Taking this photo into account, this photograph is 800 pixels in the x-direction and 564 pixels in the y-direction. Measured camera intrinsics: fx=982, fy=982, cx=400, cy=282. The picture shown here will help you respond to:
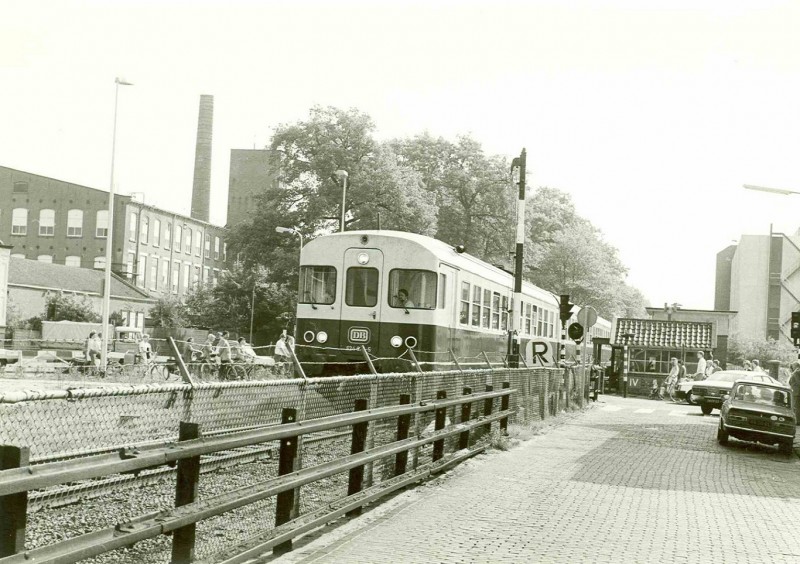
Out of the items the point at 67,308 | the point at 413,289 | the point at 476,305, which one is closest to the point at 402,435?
the point at 413,289

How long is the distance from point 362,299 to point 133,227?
58.6 m

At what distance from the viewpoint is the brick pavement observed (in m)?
7.48

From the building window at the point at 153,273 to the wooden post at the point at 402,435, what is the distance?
6995 centimetres

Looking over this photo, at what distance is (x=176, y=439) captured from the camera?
23.4 ft

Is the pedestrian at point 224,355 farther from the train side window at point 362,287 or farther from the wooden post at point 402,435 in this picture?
the wooden post at point 402,435

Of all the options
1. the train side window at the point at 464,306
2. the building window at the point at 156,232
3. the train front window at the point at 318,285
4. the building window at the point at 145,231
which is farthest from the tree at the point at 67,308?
the train side window at the point at 464,306

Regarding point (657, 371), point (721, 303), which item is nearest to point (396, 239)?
point (657, 371)

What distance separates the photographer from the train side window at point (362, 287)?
61.9 ft

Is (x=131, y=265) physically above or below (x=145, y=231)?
below

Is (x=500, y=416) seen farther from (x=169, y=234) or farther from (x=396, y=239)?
(x=169, y=234)

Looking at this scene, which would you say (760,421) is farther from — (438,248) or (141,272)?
(141,272)

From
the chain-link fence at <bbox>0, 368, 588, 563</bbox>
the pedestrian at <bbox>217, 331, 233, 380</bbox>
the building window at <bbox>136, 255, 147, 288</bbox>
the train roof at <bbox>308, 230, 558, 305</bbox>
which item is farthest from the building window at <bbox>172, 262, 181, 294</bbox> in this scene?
the chain-link fence at <bbox>0, 368, 588, 563</bbox>

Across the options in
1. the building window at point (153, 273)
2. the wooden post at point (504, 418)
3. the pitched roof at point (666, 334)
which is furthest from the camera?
the building window at point (153, 273)

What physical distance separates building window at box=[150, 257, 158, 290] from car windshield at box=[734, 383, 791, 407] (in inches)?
2507
